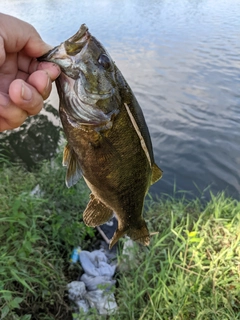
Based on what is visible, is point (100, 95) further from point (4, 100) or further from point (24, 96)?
point (4, 100)

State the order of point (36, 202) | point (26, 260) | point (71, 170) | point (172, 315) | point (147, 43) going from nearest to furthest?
point (71, 170)
point (172, 315)
point (26, 260)
point (36, 202)
point (147, 43)

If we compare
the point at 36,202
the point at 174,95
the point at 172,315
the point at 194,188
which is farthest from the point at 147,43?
the point at 172,315

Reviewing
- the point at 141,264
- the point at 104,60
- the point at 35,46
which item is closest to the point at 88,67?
the point at 104,60

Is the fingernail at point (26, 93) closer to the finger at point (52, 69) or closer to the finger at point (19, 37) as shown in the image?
the finger at point (52, 69)

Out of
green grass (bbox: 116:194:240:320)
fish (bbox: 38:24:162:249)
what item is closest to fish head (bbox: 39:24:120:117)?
fish (bbox: 38:24:162:249)

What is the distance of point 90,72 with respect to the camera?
5.48 ft

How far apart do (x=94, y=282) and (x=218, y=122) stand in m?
5.64

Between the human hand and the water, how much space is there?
15.8 ft

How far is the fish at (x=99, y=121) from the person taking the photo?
165cm

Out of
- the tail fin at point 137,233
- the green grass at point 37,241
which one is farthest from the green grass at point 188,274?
the tail fin at point 137,233

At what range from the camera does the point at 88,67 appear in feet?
5.45

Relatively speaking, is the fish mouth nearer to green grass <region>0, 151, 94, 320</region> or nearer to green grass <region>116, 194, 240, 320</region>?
green grass <region>0, 151, 94, 320</region>

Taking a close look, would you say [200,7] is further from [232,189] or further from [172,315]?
[172,315]

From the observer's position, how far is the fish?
1646 millimetres
